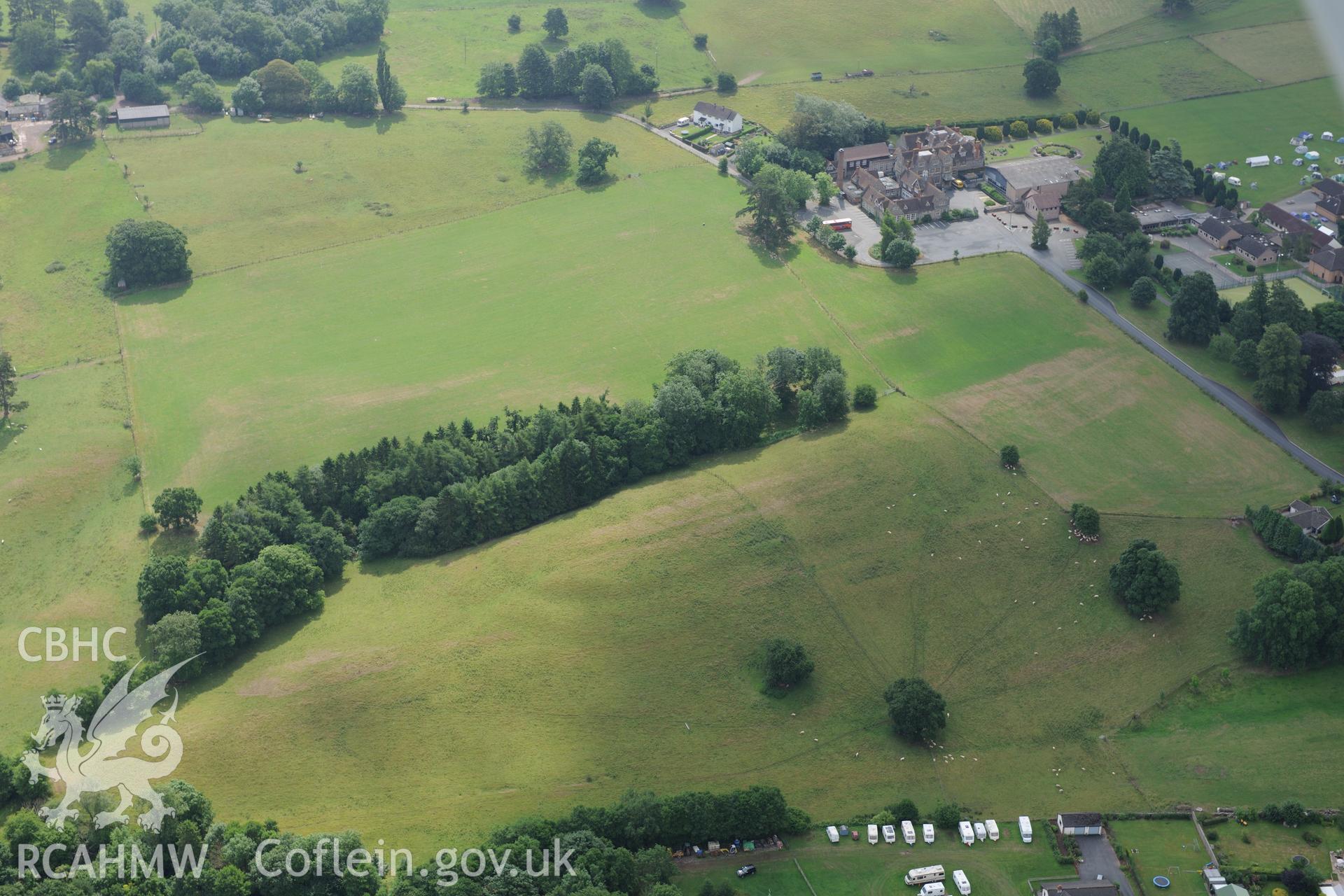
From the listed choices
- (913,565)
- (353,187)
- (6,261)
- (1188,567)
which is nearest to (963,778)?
(913,565)

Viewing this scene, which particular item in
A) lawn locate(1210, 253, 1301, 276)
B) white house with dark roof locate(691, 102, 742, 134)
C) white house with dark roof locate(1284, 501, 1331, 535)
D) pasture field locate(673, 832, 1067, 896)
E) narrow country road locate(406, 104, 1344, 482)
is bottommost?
pasture field locate(673, 832, 1067, 896)

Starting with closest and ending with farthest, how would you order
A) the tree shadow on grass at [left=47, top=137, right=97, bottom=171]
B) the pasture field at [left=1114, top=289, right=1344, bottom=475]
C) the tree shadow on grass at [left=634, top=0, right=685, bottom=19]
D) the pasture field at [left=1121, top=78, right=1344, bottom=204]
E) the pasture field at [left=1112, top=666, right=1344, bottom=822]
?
the pasture field at [left=1112, top=666, right=1344, bottom=822] < the pasture field at [left=1114, top=289, right=1344, bottom=475] < the pasture field at [left=1121, top=78, right=1344, bottom=204] < the tree shadow on grass at [left=47, top=137, right=97, bottom=171] < the tree shadow on grass at [left=634, top=0, right=685, bottom=19]

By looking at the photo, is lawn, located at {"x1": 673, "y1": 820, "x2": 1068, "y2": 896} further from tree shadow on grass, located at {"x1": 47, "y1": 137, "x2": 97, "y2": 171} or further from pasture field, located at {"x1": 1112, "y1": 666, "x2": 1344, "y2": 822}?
tree shadow on grass, located at {"x1": 47, "y1": 137, "x2": 97, "y2": 171}

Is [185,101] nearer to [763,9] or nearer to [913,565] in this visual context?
[763,9]

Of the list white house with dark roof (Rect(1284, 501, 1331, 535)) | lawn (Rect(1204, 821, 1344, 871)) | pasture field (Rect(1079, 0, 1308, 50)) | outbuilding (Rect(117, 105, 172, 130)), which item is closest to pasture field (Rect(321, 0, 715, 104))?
outbuilding (Rect(117, 105, 172, 130))

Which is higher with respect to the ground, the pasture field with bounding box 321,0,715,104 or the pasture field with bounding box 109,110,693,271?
the pasture field with bounding box 321,0,715,104

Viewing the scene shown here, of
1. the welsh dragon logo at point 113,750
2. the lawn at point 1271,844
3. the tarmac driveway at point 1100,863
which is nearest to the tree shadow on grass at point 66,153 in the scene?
the welsh dragon logo at point 113,750

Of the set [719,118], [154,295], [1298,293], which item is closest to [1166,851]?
[1298,293]
